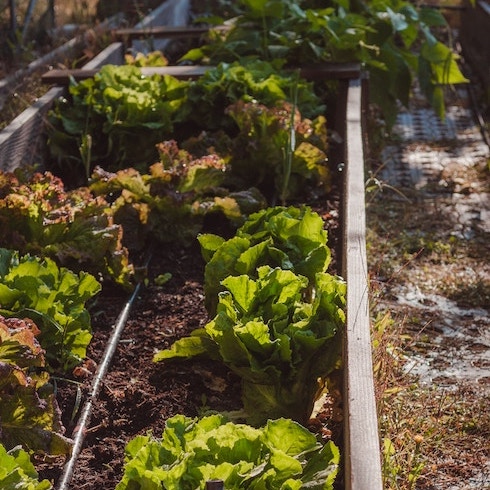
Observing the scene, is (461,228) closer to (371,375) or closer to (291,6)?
(291,6)

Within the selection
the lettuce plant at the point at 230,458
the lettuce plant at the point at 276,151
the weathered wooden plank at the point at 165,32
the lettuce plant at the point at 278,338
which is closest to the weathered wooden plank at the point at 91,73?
the lettuce plant at the point at 276,151

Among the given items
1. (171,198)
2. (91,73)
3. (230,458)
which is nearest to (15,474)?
(230,458)

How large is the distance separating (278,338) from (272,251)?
0.53m

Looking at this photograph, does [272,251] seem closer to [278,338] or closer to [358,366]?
[278,338]

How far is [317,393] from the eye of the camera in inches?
123

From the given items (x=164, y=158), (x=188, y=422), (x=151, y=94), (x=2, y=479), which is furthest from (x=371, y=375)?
(x=151, y=94)

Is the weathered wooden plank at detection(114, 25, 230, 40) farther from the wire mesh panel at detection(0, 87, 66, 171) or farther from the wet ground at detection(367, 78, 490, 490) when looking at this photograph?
the wire mesh panel at detection(0, 87, 66, 171)

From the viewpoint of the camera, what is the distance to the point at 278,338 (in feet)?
9.66

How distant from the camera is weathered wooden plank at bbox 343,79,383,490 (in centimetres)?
224

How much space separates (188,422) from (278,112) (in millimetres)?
2778

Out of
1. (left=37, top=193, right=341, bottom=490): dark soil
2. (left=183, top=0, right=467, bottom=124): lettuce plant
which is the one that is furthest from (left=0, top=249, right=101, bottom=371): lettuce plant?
(left=183, top=0, right=467, bottom=124): lettuce plant

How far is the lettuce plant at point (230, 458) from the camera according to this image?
2.20 m

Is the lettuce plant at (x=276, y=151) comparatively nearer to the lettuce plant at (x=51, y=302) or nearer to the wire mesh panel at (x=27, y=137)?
the wire mesh panel at (x=27, y=137)

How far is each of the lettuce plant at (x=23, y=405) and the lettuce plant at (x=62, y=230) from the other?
96cm
